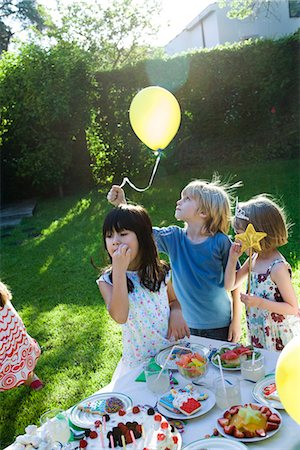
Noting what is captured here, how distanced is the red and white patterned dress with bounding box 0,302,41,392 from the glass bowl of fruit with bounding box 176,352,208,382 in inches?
65.6

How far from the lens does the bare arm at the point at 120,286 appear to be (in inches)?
86.7

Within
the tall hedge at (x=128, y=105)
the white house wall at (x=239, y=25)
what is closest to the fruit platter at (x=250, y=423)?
the tall hedge at (x=128, y=105)

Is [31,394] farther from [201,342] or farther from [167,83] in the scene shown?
[167,83]

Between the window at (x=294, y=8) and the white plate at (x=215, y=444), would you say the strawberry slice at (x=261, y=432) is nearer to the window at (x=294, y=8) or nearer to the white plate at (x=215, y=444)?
the white plate at (x=215, y=444)

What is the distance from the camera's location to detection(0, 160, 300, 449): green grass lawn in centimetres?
364

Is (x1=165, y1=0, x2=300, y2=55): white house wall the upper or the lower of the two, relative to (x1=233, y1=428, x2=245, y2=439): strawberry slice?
upper

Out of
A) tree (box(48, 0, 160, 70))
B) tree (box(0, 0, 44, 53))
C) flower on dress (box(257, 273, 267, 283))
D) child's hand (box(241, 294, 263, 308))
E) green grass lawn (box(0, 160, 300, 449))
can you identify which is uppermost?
tree (box(0, 0, 44, 53))

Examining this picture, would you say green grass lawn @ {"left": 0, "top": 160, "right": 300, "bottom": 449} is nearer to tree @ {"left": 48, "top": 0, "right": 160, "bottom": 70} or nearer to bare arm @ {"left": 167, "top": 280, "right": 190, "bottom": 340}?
bare arm @ {"left": 167, "top": 280, "right": 190, "bottom": 340}

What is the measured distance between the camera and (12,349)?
335 centimetres

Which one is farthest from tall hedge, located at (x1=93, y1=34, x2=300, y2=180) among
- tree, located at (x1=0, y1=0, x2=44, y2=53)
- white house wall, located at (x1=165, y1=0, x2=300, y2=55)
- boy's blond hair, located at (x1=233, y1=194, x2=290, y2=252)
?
tree, located at (x1=0, y1=0, x2=44, y2=53)

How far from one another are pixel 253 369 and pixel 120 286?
0.68m

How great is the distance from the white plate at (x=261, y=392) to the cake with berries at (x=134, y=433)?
14.5 inches

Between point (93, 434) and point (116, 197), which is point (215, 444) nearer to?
point (93, 434)

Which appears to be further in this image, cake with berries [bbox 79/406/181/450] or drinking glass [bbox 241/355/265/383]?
drinking glass [bbox 241/355/265/383]
